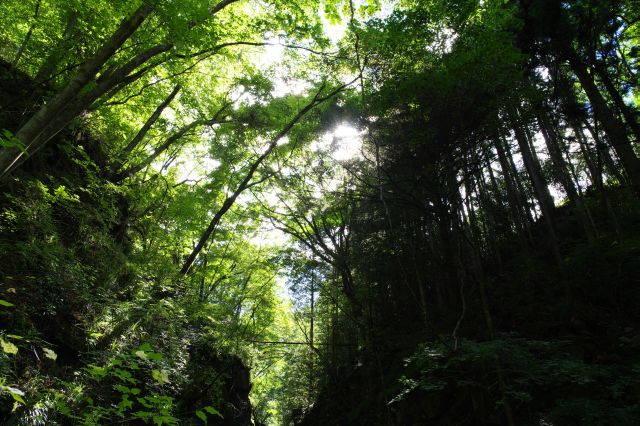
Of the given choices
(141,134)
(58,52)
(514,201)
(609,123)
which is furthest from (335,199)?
(58,52)

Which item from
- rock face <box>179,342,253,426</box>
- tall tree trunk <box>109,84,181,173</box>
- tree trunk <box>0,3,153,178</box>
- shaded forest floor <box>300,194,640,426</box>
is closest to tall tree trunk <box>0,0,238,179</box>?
tree trunk <box>0,3,153,178</box>

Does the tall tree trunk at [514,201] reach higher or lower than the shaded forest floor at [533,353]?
higher

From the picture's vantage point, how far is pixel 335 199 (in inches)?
426

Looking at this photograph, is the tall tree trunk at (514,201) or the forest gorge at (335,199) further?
the tall tree trunk at (514,201)

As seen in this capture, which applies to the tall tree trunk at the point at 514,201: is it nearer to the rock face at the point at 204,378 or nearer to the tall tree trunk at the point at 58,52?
the rock face at the point at 204,378

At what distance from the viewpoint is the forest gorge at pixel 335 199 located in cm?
442

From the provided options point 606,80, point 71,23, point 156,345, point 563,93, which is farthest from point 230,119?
point 606,80

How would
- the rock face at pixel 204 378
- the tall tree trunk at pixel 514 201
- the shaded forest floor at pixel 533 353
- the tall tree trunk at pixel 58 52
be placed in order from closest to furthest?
the shaded forest floor at pixel 533 353 < the tall tree trunk at pixel 58 52 < the rock face at pixel 204 378 < the tall tree trunk at pixel 514 201

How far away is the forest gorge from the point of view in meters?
4.42

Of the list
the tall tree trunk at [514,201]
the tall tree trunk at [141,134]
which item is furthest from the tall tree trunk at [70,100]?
the tall tree trunk at [514,201]

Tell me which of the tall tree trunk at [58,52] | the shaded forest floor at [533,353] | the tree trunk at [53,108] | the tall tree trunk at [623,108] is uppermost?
the tall tree trunk at [58,52]

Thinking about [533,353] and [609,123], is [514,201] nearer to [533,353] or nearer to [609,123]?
[609,123]

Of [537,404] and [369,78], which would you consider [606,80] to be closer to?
[369,78]

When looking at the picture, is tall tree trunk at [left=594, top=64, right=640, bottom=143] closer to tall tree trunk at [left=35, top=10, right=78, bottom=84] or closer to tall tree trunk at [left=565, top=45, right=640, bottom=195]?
tall tree trunk at [left=565, top=45, right=640, bottom=195]
